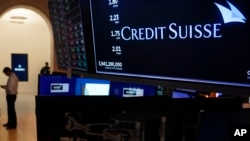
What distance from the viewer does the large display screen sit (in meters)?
1.14

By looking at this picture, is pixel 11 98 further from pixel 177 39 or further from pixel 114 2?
pixel 177 39

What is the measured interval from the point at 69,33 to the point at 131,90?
148 centimetres

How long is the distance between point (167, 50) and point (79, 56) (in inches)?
40.0

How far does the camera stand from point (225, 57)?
1181 millimetres

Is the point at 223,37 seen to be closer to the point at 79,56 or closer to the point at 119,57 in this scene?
the point at 119,57

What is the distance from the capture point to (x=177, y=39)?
1381mm

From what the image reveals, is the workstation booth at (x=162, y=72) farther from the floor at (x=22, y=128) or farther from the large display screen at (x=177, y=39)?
the floor at (x=22, y=128)

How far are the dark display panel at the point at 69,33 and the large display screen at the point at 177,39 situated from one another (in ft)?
1.04

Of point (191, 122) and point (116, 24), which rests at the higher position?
point (116, 24)

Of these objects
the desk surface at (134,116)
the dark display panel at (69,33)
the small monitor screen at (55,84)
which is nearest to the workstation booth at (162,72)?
the desk surface at (134,116)

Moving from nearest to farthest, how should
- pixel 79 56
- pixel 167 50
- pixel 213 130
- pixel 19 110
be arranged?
1. pixel 213 130
2. pixel 167 50
3. pixel 79 56
4. pixel 19 110

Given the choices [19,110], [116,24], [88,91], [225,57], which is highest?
[116,24]

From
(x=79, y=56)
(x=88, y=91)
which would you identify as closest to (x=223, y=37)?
(x=79, y=56)

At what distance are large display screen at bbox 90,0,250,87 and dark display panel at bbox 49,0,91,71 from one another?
0.32m
